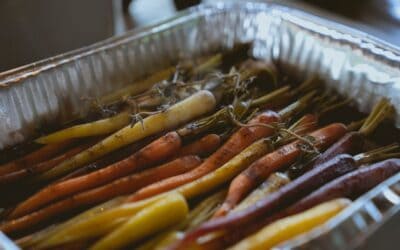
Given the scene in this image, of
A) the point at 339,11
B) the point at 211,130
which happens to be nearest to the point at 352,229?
the point at 211,130

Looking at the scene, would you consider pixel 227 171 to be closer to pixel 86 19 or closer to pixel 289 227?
pixel 289 227

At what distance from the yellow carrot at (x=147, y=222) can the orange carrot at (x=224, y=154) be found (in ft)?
0.27

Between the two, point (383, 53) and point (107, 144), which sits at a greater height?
point (383, 53)

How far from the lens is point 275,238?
904mm

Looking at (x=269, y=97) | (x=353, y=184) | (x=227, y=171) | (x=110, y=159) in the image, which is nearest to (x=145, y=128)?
(x=110, y=159)

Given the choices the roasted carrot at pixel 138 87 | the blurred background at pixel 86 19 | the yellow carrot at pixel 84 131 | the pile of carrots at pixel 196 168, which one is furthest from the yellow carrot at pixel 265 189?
the blurred background at pixel 86 19

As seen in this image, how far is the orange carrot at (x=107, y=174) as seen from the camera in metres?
1.07

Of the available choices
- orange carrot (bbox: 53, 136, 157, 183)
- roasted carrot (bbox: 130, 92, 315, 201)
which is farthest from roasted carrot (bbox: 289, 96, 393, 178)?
orange carrot (bbox: 53, 136, 157, 183)

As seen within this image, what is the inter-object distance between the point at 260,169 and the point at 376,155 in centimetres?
27

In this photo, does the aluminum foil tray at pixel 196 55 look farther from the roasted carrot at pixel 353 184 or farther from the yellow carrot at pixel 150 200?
the yellow carrot at pixel 150 200

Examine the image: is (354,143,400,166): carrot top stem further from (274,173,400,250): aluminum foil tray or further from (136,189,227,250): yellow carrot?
(136,189,227,250): yellow carrot

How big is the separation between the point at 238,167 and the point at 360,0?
1202mm

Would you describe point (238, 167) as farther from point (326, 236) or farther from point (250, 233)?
point (326, 236)

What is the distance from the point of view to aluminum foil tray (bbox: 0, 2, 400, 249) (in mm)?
1306
